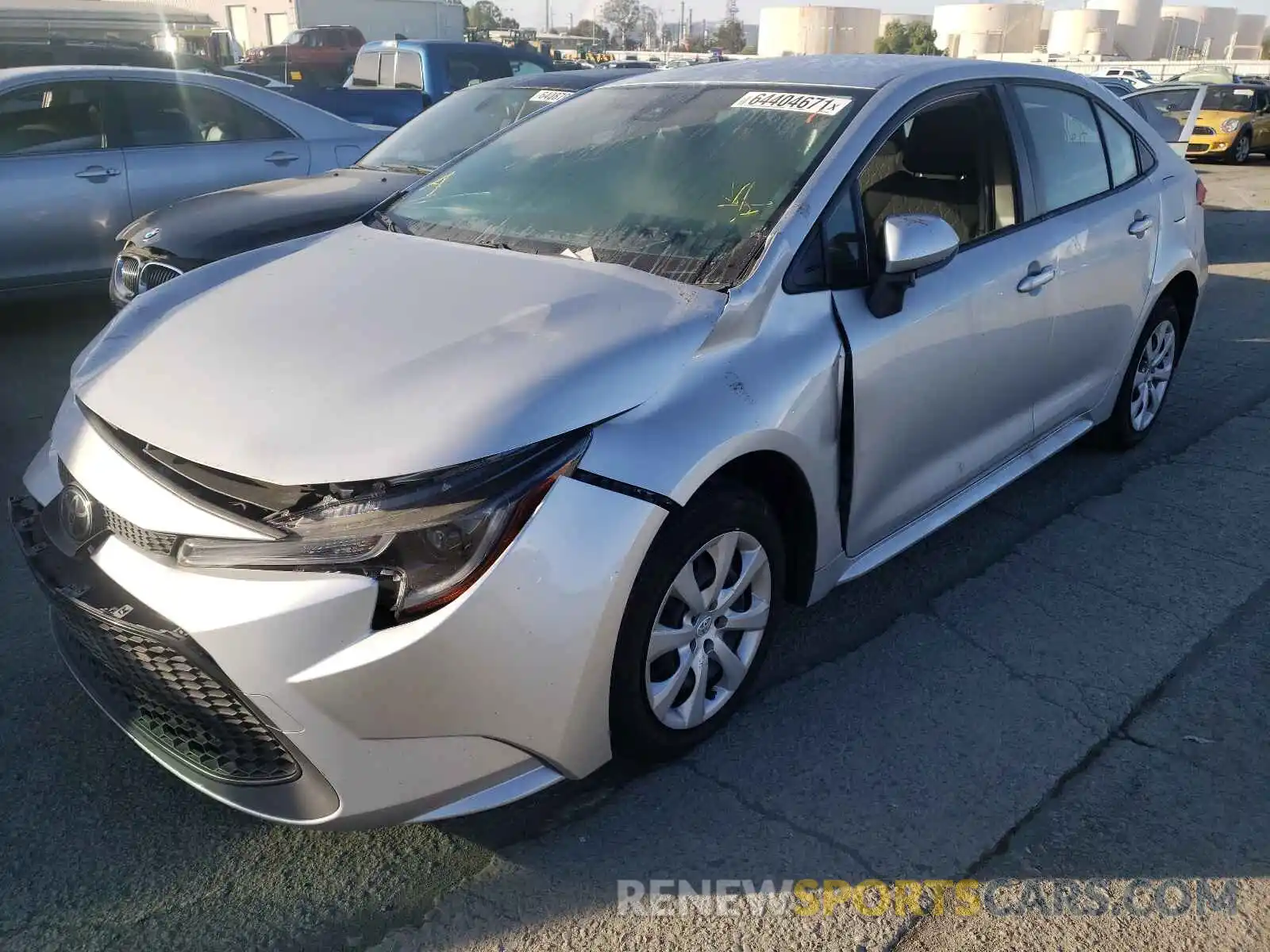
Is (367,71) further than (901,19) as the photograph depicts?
No

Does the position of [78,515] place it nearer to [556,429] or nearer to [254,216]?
[556,429]

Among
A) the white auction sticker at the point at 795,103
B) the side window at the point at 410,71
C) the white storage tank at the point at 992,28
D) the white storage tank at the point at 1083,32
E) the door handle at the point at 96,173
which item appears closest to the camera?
the white auction sticker at the point at 795,103

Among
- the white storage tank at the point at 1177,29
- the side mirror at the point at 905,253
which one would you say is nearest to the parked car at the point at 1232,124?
the side mirror at the point at 905,253

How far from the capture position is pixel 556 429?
2.16 m

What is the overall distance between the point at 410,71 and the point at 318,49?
765 inches

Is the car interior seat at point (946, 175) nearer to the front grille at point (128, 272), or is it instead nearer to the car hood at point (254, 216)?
the car hood at point (254, 216)

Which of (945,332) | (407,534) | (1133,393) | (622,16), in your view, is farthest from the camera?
(622,16)

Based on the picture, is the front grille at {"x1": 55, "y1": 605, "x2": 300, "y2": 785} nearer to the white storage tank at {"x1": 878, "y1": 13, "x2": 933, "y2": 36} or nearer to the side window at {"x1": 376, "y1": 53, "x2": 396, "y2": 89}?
the side window at {"x1": 376, "y1": 53, "x2": 396, "y2": 89}

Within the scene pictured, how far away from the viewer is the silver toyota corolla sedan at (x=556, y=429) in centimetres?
206

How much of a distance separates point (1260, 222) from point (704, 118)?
11.2 metres

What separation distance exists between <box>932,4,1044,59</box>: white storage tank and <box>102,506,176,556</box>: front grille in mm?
98315

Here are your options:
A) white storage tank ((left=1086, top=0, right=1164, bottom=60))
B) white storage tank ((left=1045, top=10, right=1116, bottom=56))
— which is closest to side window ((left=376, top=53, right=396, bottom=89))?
white storage tank ((left=1045, top=10, right=1116, bottom=56))

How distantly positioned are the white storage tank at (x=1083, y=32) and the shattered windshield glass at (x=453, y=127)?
3810 inches

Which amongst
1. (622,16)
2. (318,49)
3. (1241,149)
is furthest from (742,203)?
(622,16)
